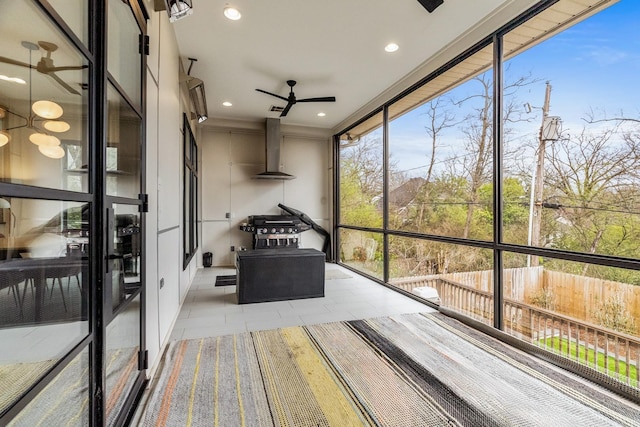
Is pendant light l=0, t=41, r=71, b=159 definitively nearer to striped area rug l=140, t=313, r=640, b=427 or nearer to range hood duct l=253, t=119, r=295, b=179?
striped area rug l=140, t=313, r=640, b=427

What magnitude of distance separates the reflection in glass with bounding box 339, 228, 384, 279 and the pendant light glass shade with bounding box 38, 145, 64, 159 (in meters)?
4.58

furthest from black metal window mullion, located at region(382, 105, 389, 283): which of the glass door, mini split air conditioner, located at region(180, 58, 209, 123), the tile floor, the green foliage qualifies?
the glass door

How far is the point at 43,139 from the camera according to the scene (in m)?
0.97

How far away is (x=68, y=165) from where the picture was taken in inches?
44.1

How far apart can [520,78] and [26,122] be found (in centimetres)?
363

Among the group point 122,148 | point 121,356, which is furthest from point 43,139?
point 121,356

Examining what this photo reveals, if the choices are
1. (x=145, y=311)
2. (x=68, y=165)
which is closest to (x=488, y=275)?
(x=145, y=311)

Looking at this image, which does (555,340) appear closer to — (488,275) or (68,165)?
(488,275)

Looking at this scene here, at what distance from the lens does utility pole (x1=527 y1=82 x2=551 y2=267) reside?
258 centimetres

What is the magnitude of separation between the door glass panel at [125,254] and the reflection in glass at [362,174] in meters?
3.97

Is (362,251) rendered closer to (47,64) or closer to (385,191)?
(385,191)

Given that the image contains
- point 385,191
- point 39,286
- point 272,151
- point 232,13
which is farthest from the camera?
point 272,151

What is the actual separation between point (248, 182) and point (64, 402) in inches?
223

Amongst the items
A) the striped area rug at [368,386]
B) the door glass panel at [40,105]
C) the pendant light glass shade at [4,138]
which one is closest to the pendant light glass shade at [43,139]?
the door glass panel at [40,105]
